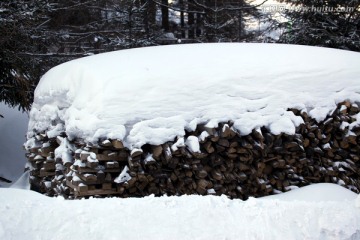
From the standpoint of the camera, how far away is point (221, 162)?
4.71 metres

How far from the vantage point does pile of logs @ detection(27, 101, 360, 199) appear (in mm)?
4512

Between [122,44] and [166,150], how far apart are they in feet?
31.6

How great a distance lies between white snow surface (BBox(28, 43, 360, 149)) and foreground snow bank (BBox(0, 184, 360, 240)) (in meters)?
1.58

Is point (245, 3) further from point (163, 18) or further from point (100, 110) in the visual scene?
point (100, 110)

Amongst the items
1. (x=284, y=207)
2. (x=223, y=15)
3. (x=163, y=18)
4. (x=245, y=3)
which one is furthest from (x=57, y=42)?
(x=284, y=207)

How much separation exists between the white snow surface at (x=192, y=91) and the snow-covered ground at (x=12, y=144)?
4.05m

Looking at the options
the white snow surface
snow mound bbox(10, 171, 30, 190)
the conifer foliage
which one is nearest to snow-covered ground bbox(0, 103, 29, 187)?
snow mound bbox(10, 171, 30, 190)

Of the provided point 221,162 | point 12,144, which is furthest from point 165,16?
point 221,162

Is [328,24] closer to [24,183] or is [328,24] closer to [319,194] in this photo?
[319,194]

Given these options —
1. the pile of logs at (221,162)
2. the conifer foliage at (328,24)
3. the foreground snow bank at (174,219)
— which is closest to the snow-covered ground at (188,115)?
the foreground snow bank at (174,219)

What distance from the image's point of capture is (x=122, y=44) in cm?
1355

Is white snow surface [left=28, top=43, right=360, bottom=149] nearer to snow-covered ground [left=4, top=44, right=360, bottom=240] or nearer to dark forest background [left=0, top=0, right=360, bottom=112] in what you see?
snow-covered ground [left=4, top=44, right=360, bottom=240]

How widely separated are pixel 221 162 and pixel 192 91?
0.88 meters

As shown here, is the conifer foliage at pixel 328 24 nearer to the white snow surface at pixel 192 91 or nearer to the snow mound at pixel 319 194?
the white snow surface at pixel 192 91
